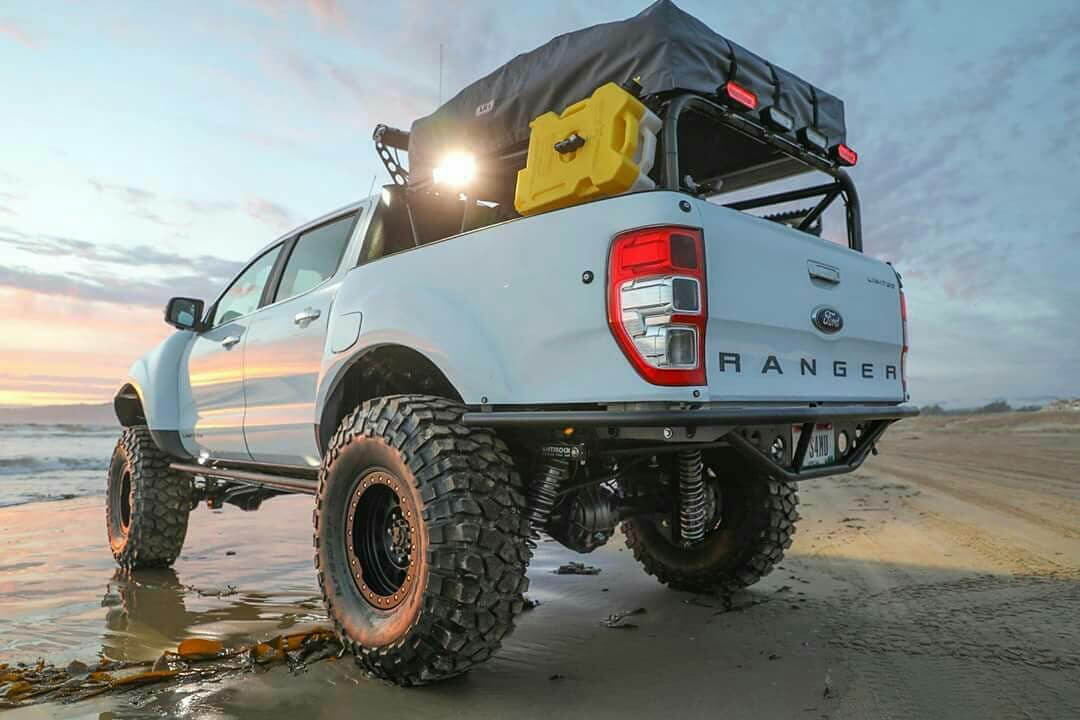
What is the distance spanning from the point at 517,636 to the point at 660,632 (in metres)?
0.70

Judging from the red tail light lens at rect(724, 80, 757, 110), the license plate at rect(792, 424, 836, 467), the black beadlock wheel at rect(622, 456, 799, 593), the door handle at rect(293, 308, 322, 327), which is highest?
the red tail light lens at rect(724, 80, 757, 110)

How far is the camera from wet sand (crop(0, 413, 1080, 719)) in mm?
2607

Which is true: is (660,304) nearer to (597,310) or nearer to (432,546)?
Result: (597,310)

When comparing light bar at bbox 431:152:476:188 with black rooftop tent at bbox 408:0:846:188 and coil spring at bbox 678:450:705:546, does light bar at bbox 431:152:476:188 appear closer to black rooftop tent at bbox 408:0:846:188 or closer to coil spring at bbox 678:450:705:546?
black rooftop tent at bbox 408:0:846:188

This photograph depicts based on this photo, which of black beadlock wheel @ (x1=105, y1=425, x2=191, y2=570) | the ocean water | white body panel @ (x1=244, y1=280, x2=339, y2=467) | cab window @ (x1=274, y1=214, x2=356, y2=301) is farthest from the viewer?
the ocean water

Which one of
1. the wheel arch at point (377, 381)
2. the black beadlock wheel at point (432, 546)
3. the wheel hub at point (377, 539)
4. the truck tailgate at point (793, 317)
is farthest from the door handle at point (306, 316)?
the truck tailgate at point (793, 317)

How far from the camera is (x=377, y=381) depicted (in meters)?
3.59

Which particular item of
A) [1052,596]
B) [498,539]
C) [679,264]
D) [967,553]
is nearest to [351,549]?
[498,539]

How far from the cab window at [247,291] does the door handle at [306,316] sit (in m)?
0.91

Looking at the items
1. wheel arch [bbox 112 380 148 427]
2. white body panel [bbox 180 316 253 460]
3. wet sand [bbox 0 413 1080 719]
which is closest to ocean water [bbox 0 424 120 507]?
wet sand [bbox 0 413 1080 719]

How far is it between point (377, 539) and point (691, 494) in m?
1.36

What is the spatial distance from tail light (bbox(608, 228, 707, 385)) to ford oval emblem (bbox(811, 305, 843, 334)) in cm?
82

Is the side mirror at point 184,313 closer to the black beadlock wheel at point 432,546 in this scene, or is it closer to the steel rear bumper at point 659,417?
the black beadlock wheel at point 432,546

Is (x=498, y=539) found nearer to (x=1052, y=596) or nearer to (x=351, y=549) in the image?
(x=351, y=549)
